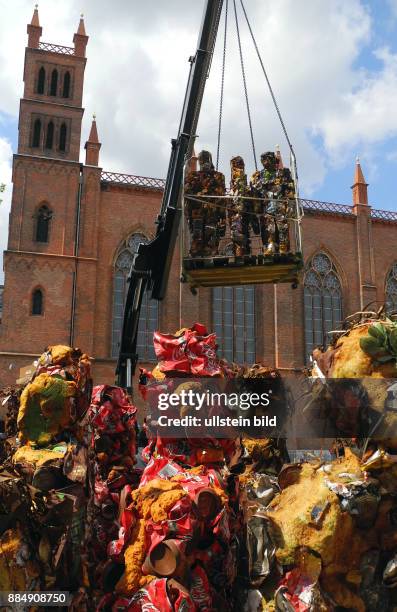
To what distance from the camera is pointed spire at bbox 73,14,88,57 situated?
28.5 metres

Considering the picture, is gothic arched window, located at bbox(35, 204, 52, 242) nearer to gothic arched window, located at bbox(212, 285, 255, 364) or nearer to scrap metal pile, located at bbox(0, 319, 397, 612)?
gothic arched window, located at bbox(212, 285, 255, 364)

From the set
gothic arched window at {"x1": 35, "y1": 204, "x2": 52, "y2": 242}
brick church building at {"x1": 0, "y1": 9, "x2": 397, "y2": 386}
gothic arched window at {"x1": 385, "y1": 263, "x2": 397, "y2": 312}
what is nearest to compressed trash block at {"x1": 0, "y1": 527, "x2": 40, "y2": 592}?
brick church building at {"x1": 0, "y1": 9, "x2": 397, "y2": 386}

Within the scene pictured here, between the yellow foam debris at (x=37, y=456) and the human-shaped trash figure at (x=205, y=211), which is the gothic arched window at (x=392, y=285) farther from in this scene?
the yellow foam debris at (x=37, y=456)

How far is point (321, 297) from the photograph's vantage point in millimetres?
28734

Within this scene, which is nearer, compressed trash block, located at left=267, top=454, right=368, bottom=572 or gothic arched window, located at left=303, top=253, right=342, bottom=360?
Result: compressed trash block, located at left=267, top=454, right=368, bottom=572

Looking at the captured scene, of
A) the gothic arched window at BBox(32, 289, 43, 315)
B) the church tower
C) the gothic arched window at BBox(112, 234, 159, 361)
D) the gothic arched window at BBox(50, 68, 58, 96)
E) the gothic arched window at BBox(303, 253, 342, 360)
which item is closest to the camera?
the church tower

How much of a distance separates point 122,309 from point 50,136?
336 inches

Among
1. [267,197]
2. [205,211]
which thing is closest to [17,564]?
[205,211]

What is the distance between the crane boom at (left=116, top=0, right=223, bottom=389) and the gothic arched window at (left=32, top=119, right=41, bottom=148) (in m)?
20.3

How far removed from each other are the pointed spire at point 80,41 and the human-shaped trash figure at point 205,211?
81.0 ft

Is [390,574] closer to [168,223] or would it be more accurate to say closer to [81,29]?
[168,223]

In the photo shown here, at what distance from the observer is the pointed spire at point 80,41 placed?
28.5 meters

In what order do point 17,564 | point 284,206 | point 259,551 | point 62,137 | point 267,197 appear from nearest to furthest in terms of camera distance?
1. point 17,564
2. point 259,551
3. point 284,206
4. point 267,197
5. point 62,137

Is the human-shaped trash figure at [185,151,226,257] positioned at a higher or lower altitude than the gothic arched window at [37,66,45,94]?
lower
